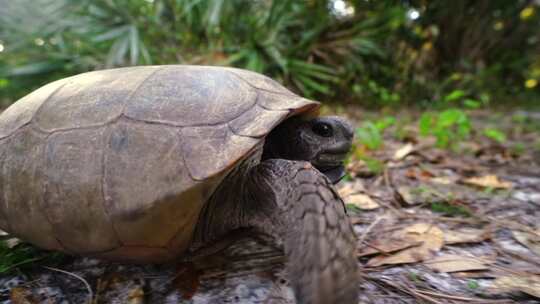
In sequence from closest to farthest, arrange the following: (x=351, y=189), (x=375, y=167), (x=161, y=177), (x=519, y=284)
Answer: (x=161, y=177)
(x=519, y=284)
(x=351, y=189)
(x=375, y=167)

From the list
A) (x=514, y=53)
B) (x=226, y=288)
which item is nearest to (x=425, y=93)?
(x=514, y=53)

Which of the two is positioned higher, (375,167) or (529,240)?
(375,167)

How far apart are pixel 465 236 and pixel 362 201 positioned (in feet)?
1.76

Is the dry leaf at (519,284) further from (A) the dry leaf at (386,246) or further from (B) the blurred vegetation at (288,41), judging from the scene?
(B) the blurred vegetation at (288,41)

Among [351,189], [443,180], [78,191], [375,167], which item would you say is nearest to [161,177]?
[78,191]

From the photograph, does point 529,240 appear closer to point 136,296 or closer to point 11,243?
point 136,296

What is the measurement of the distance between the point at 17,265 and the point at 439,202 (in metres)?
1.92

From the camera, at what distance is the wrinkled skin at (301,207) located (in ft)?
2.72

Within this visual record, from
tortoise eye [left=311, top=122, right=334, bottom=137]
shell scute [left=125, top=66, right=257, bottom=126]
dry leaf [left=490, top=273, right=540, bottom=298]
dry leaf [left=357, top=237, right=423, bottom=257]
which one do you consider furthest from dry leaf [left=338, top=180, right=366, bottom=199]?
shell scute [left=125, top=66, right=257, bottom=126]

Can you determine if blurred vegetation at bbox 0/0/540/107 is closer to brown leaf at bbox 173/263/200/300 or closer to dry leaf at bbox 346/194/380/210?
dry leaf at bbox 346/194/380/210

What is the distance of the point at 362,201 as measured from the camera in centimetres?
190

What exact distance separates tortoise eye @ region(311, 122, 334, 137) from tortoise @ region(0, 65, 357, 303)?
0.15 meters

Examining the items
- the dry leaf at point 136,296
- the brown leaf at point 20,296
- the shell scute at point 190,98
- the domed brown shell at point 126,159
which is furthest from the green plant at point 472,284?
the brown leaf at point 20,296

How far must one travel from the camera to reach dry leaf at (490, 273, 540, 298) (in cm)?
108
